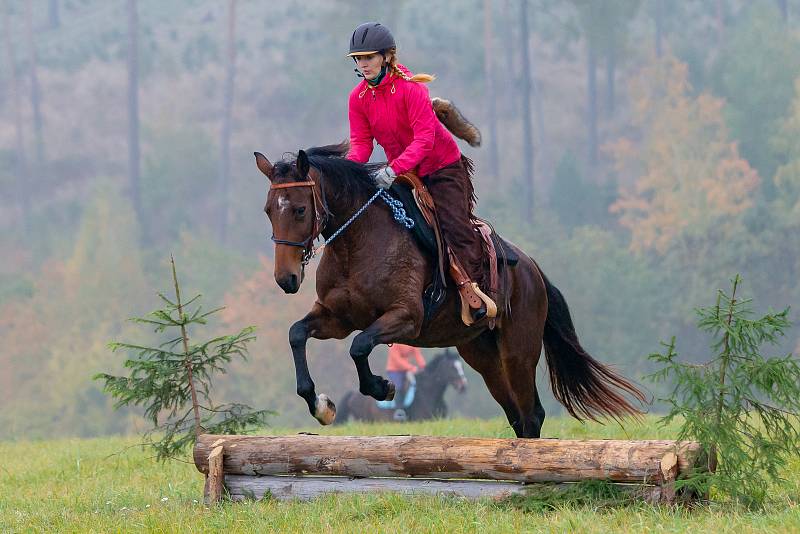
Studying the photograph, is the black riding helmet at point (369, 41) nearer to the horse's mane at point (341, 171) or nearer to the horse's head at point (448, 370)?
the horse's mane at point (341, 171)

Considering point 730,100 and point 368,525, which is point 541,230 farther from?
point 368,525

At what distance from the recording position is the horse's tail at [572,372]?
9.74 meters

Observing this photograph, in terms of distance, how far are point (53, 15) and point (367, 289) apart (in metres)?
93.1

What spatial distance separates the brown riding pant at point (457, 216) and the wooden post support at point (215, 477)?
7.44 ft

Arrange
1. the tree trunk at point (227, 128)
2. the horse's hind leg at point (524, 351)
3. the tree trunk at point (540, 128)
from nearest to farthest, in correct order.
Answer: the horse's hind leg at point (524, 351) < the tree trunk at point (227, 128) < the tree trunk at point (540, 128)

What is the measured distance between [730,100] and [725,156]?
766cm

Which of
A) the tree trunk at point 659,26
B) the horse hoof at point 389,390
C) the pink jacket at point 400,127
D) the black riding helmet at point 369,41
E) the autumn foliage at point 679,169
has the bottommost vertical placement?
the horse hoof at point 389,390

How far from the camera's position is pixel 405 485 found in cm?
771

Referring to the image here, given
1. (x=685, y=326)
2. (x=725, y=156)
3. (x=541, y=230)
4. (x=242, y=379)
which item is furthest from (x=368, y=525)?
(x=725, y=156)

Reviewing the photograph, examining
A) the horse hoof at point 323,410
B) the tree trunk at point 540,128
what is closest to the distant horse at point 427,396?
the horse hoof at point 323,410

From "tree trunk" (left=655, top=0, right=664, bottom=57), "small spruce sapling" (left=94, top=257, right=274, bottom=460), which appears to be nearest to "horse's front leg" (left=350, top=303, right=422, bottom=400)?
"small spruce sapling" (left=94, top=257, right=274, bottom=460)

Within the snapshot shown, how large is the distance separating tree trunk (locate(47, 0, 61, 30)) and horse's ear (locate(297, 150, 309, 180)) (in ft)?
303

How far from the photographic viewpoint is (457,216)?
8.69 meters

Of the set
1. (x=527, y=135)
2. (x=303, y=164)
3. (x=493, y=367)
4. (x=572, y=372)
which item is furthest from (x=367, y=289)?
(x=527, y=135)
